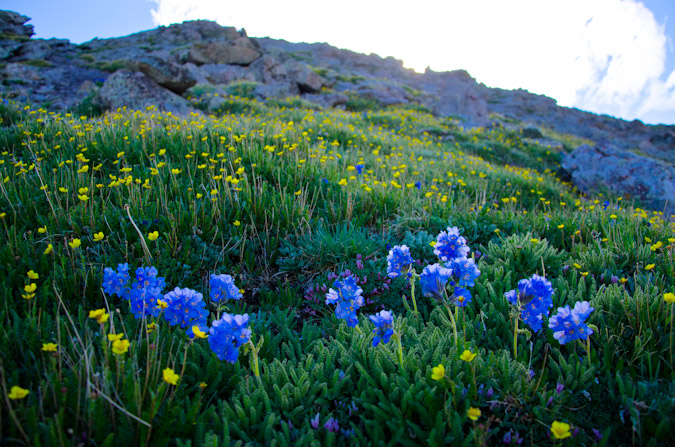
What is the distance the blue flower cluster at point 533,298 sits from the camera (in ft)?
6.23

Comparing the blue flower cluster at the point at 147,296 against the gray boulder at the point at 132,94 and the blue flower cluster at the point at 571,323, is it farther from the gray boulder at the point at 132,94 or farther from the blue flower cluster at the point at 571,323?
the gray boulder at the point at 132,94

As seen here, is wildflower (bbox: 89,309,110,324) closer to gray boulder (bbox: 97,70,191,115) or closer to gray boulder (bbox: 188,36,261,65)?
gray boulder (bbox: 97,70,191,115)

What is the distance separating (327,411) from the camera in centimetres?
188

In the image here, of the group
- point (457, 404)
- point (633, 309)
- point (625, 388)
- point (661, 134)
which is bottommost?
point (457, 404)

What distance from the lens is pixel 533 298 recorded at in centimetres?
194

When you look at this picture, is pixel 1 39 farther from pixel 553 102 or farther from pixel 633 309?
pixel 553 102

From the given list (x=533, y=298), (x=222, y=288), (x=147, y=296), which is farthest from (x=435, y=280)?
(x=147, y=296)

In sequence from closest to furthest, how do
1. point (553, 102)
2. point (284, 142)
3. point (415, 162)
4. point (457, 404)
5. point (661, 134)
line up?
point (457, 404), point (284, 142), point (415, 162), point (661, 134), point (553, 102)

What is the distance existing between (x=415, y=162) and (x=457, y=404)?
6.19m

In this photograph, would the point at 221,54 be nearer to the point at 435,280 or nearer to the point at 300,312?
the point at 300,312

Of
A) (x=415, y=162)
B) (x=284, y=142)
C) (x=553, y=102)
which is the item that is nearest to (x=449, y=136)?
(x=415, y=162)

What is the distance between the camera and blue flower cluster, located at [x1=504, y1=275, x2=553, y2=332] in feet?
6.23

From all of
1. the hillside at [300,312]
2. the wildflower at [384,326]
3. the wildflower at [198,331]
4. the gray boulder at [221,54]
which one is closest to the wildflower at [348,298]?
the hillside at [300,312]

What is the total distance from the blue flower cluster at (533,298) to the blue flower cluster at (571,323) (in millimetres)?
89
